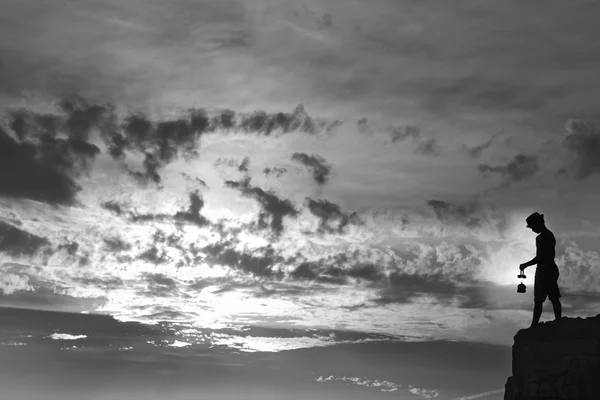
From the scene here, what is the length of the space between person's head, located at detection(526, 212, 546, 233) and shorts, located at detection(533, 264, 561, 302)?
4.40 ft

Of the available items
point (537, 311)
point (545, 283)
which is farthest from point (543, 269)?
point (537, 311)

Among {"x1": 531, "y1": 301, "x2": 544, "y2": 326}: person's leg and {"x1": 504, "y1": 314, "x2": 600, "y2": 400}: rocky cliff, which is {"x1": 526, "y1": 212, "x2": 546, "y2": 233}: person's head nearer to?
{"x1": 531, "y1": 301, "x2": 544, "y2": 326}: person's leg

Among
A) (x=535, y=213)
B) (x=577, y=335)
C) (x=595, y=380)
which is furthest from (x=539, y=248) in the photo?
(x=595, y=380)

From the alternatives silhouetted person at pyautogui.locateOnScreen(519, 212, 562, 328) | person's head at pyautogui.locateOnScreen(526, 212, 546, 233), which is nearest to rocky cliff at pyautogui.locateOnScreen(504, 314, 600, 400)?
silhouetted person at pyautogui.locateOnScreen(519, 212, 562, 328)

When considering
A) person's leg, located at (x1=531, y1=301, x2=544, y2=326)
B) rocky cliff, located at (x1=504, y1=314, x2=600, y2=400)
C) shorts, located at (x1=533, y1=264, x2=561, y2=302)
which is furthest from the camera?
person's leg, located at (x1=531, y1=301, x2=544, y2=326)

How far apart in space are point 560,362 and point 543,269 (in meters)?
3.49

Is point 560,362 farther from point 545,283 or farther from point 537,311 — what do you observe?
point 545,283

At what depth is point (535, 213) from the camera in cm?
2541

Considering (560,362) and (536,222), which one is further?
(536,222)

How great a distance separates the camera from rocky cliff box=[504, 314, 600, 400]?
22.5 m

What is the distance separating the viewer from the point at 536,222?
25281 mm

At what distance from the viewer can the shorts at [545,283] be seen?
25.0 m

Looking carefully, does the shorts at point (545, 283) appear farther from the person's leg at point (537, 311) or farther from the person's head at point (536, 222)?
the person's head at point (536, 222)

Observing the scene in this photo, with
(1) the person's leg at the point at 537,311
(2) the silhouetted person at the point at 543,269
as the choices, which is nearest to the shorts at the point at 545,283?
(2) the silhouetted person at the point at 543,269
